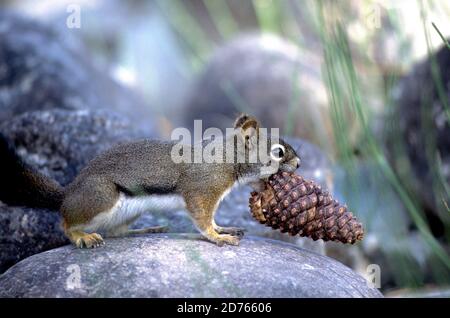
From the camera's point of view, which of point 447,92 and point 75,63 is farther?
point 75,63

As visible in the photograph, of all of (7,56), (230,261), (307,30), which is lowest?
(230,261)

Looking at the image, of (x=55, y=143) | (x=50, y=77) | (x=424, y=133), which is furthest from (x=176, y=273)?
(x=50, y=77)

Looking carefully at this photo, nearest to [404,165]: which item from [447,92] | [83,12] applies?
[447,92]

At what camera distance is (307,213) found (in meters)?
3.33

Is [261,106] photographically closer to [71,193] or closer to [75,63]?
[75,63]

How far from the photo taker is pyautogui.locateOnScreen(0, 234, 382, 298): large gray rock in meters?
2.77

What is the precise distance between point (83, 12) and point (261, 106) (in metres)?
4.64

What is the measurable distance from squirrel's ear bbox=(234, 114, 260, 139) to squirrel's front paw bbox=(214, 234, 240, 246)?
1.84 ft

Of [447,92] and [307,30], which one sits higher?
[307,30]

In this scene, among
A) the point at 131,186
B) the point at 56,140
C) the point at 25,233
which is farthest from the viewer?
the point at 56,140

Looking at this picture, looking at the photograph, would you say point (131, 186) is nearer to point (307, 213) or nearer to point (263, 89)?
point (307, 213)

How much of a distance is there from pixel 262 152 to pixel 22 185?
1219 mm
